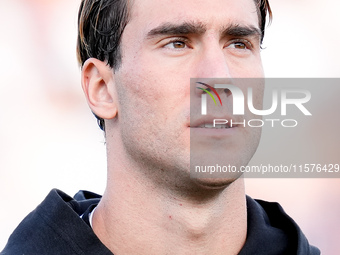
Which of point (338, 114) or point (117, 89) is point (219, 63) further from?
point (338, 114)

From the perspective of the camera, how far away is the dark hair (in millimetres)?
3151

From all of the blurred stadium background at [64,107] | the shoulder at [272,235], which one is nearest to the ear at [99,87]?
the shoulder at [272,235]

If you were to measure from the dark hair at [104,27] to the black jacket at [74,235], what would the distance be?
549 mm

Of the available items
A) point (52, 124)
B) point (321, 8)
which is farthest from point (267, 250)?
point (321, 8)

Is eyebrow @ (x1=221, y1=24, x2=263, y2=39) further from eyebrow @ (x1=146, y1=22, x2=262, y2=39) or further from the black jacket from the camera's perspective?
the black jacket

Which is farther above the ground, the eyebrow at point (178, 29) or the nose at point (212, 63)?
the eyebrow at point (178, 29)

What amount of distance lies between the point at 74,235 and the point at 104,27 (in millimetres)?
960

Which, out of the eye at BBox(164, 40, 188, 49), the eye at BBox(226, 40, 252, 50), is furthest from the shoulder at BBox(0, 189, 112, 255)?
the eye at BBox(226, 40, 252, 50)

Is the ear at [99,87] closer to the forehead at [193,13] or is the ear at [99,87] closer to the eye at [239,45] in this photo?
the forehead at [193,13]

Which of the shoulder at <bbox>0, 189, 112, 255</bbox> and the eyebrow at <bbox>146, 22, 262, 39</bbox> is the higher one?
the eyebrow at <bbox>146, 22, 262, 39</bbox>

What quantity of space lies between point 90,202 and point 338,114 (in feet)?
11.9

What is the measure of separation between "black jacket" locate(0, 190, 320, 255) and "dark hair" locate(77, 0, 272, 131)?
549mm

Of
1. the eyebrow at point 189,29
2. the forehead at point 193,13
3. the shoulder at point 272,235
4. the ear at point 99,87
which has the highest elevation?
the forehead at point 193,13

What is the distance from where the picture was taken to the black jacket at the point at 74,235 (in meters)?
3.02
